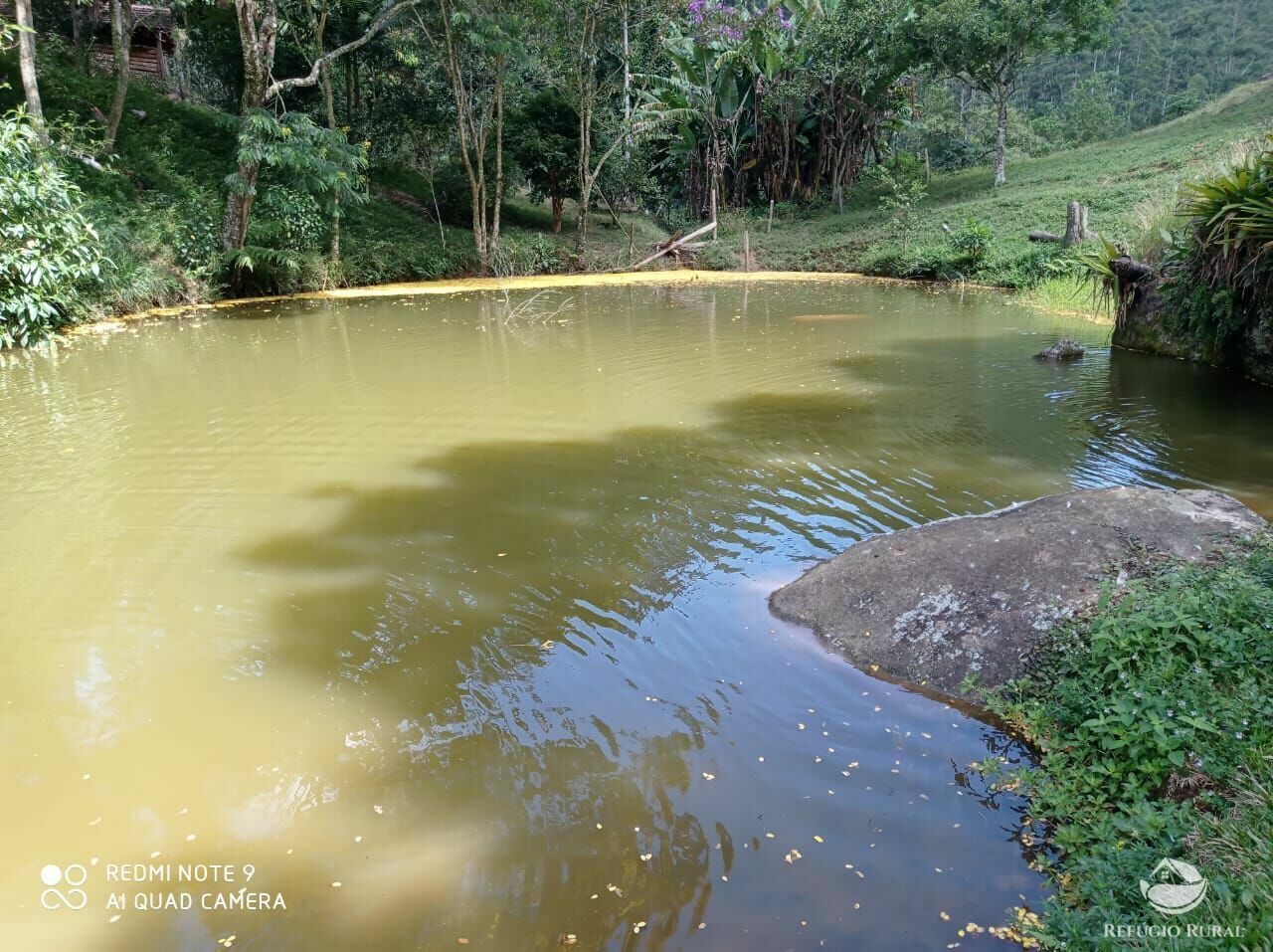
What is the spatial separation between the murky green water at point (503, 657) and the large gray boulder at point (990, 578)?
219 mm

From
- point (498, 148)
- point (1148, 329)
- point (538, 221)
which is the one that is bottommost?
point (1148, 329)

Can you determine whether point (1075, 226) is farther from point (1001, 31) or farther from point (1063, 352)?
point (1063, 352)

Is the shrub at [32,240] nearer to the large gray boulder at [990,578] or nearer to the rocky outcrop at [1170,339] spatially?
the large gray boulder at [990,578]

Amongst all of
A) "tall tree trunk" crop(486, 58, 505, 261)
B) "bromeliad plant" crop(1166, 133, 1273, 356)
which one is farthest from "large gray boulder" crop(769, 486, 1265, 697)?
"tall tree trunk" crop(486, 58, 505, 261)

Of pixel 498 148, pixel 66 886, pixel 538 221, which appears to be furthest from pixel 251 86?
pixel 66 886

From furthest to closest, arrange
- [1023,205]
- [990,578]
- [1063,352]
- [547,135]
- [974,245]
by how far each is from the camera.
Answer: [547,135] → [1023,205] → [974,245] → [1063,352] → [990,578]

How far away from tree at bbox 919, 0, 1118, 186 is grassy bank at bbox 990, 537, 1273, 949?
Answer: 24846mm

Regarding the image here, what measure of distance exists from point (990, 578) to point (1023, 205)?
73.4 ft

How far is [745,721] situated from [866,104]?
28965mm

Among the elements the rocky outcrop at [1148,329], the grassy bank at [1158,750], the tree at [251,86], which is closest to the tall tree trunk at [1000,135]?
the rocky outcrop at [1148,329]

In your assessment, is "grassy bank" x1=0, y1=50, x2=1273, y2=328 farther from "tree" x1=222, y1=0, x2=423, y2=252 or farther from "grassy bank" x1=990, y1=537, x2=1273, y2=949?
"grassy bank" x1=990, y1=537, x2=1273, y2=949

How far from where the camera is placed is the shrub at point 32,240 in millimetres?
10250

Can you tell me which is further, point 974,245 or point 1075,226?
point 974,245

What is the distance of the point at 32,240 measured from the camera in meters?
10.7
